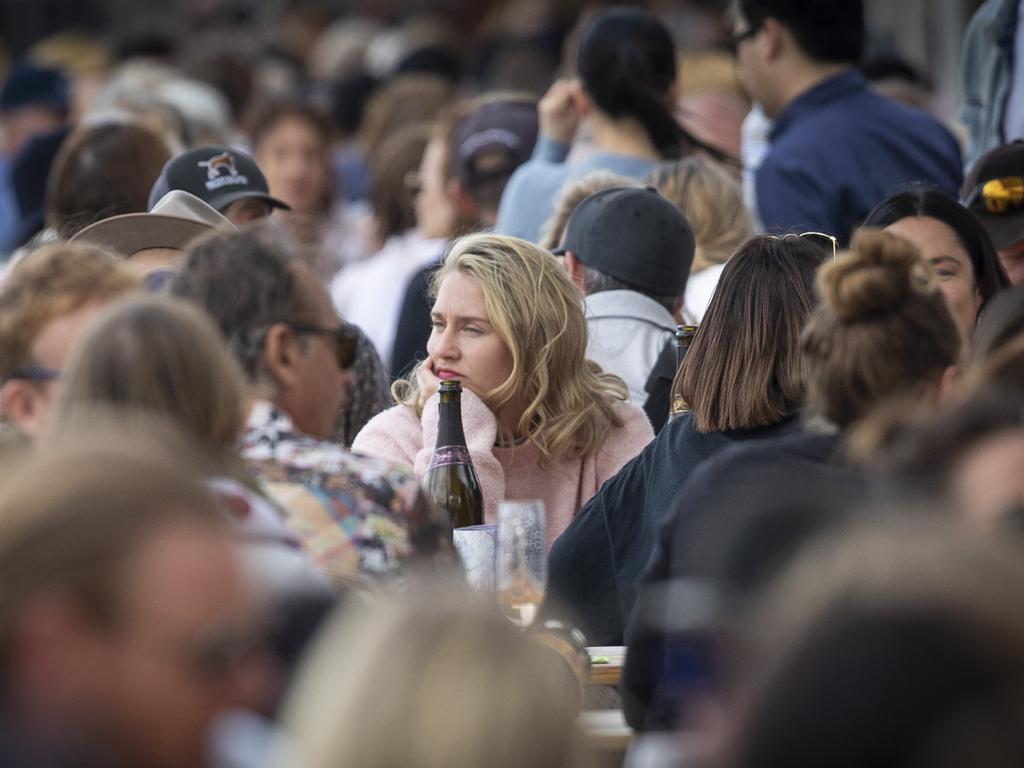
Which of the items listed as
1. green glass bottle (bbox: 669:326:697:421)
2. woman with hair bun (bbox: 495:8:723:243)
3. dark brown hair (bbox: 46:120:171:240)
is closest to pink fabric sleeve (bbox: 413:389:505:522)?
green glass bottle (bbox: 669:326:697:421)

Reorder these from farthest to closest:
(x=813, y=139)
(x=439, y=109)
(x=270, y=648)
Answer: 1. (x=439, y=109)
2. (x=813, y=139)
3. (x=270, y=648)

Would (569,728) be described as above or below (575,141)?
above

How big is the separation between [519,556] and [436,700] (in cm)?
164

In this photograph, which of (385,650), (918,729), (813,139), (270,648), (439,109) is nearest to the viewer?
(918,729)

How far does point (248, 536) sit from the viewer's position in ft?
8.52

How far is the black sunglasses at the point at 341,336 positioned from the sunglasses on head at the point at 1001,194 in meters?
2.76

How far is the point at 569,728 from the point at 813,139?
4.39 m

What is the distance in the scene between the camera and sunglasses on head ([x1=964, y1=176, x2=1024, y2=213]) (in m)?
5.29

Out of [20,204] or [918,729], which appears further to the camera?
[20,204]

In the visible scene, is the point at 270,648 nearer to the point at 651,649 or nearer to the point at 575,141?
the point at 651,649

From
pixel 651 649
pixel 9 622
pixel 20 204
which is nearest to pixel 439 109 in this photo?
pixel 20 204

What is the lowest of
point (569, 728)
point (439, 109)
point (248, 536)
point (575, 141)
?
point (439, 109)

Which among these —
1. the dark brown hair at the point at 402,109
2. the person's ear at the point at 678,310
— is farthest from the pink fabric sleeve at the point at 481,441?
the dark brown hair at the point at 402,109

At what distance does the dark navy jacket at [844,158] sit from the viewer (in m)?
5.84
